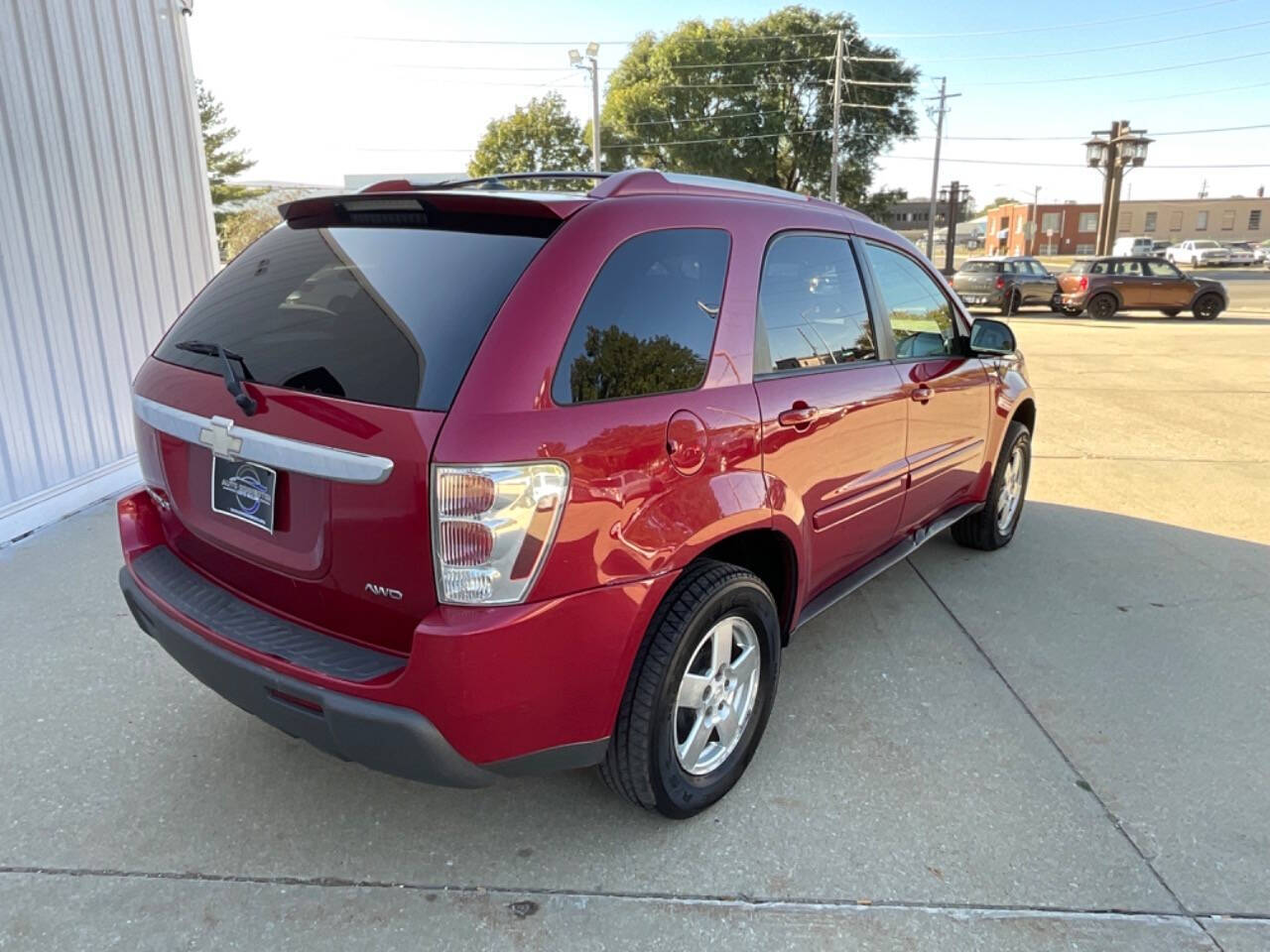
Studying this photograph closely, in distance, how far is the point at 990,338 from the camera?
4.06 meters

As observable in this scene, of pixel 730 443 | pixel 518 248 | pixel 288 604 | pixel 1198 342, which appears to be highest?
pixel 518 248

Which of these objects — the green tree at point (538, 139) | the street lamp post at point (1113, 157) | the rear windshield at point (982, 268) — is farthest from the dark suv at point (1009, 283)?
the green tree at point (538, 139)

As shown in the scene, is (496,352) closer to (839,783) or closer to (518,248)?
(518,248)

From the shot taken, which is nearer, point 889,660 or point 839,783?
point 839,783

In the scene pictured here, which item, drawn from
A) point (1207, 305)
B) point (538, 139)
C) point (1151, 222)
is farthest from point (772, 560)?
point (1151, 222)

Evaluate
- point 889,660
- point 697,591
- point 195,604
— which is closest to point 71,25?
point 195,604

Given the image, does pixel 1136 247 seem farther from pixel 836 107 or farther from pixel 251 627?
pixel 251 627

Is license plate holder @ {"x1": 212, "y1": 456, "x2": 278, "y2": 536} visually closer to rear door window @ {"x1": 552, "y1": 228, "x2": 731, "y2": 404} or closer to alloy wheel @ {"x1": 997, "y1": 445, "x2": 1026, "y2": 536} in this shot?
rear door window @ {"x1": 552, "y1": 228, "x2": 731, "y2": 404}

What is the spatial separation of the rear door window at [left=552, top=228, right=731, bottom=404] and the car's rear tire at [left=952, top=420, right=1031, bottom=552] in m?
2.71

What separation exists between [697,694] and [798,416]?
927 mm

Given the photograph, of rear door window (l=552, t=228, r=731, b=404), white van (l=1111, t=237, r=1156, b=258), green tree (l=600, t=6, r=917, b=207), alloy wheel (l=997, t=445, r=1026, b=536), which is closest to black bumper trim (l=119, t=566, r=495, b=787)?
rear door window (l=552, t=228, r=731, b=404)

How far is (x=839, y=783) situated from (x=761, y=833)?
0.37 meters

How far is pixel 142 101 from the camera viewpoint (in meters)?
5.90

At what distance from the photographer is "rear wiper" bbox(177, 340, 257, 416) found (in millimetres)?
2121
